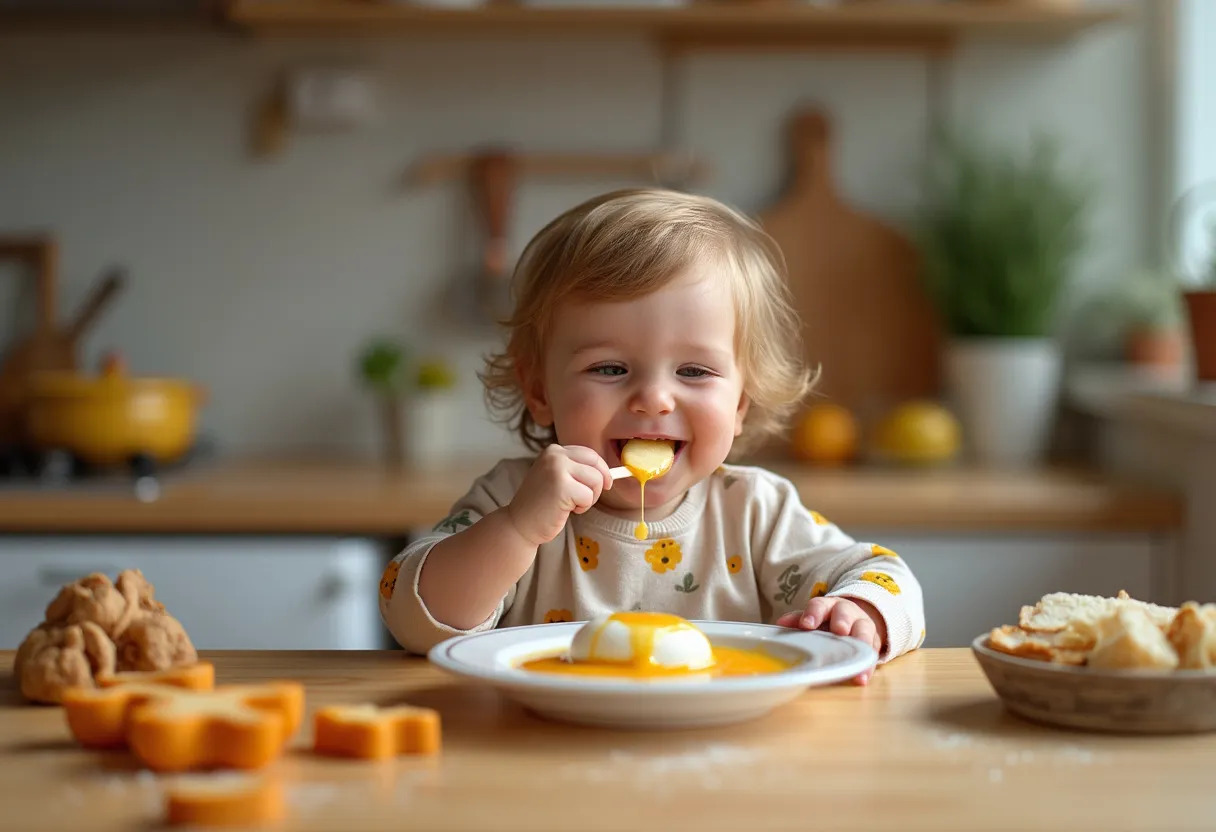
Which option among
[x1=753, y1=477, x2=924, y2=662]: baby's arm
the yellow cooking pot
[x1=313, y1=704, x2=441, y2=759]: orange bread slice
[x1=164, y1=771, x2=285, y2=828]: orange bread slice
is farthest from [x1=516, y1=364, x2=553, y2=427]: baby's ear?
the yellow cooking pot

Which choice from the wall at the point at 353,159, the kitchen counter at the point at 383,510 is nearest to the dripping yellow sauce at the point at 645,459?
the kitchen counter at the point at 383,510

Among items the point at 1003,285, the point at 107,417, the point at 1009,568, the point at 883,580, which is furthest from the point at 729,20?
the point at 883,580

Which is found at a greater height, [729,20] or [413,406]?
[729,20]

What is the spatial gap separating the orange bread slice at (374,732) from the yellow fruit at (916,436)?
1915mm

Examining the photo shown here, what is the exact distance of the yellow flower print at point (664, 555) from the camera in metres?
1.36

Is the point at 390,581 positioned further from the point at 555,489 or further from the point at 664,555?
the point at 664,555

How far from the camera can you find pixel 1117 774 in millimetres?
765

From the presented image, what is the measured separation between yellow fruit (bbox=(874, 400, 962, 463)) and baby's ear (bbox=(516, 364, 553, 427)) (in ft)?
4.38

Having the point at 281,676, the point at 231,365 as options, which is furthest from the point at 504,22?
the point at 281,676

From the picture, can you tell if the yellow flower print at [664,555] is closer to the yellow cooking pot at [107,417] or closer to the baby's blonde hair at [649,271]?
the baby's blonde hair at [649,271]

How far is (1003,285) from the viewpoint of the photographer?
2672 millimetres

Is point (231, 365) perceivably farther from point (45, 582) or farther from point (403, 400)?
point (45, 582)

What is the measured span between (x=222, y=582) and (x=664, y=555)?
1.07 m

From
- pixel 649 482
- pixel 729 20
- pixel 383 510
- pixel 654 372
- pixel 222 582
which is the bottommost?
pixel 222 582
